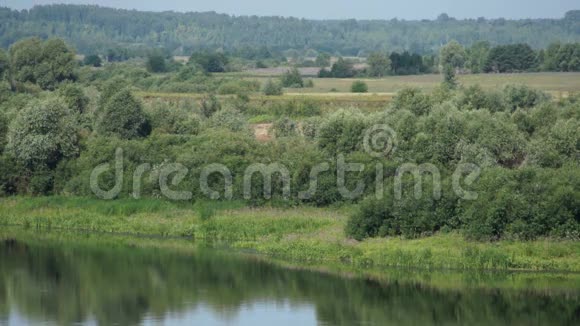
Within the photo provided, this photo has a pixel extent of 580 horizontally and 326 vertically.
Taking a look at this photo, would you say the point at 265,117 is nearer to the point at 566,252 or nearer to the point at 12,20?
the point at 566,252

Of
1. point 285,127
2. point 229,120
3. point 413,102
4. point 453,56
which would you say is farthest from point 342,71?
point 413,102

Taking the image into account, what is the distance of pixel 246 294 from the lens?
98.5ft

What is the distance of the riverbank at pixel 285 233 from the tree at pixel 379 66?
46.5 meters

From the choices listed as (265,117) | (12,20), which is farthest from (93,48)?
(265,117)

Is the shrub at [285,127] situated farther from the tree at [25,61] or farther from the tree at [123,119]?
the tree at [25,61]

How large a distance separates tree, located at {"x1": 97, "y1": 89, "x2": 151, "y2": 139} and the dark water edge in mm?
12032

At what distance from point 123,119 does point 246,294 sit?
17877 mm

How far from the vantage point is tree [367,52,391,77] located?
84.8 metres

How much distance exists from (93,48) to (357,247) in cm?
12014

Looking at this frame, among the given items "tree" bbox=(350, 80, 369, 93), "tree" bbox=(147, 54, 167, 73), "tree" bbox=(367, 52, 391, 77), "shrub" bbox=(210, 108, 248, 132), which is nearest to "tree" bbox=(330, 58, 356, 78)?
"tree" bbox=(367, 52, 391, 77)

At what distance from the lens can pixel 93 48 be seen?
149 metres

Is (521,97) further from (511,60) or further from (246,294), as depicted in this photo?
(511,60)

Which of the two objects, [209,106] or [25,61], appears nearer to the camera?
[209,106]

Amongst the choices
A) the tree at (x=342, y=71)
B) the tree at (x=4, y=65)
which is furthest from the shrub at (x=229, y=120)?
the tree at (x=342, y=71)
